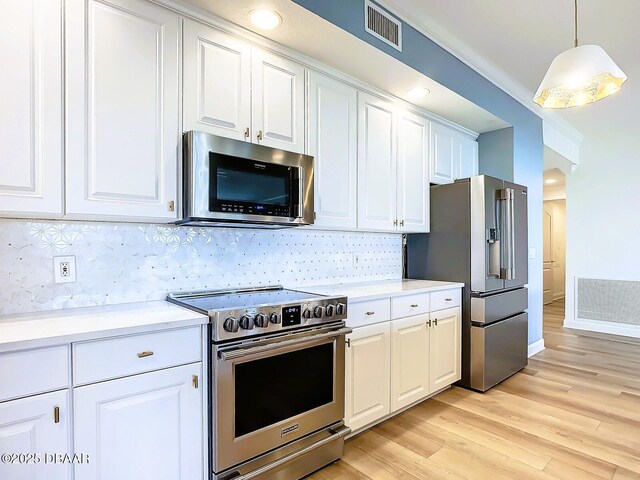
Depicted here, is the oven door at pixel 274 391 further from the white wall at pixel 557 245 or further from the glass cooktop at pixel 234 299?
the white wall at pixel 557 245

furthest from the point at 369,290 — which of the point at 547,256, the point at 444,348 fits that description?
the point at 547,256

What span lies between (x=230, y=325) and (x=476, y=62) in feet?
9.93

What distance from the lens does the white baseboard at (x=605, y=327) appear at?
514 cm

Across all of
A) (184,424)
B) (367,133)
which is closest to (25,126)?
(184,424)

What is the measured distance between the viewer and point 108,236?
74.4 inches

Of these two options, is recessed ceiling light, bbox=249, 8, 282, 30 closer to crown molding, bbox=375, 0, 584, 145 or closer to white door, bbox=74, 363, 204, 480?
crown molding, bbox=375, 0, 584, 145

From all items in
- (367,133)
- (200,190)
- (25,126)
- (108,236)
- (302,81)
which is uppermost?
(302,81)

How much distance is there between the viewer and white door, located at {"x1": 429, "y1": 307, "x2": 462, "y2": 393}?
9.37 ft

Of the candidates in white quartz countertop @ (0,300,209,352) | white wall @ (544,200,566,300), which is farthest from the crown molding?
white wall @ (544,200,566,300)

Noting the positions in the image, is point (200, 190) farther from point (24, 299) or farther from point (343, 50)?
point (343, 50)

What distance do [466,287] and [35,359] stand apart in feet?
9.62

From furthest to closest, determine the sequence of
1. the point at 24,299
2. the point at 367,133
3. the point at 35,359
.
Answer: the point at 367,133 → the point at 24,299 → the point at 35,359

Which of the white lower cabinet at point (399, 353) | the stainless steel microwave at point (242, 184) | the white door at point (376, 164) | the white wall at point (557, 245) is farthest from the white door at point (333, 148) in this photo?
the white wall at point (557, 245)

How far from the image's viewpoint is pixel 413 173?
3178mm
